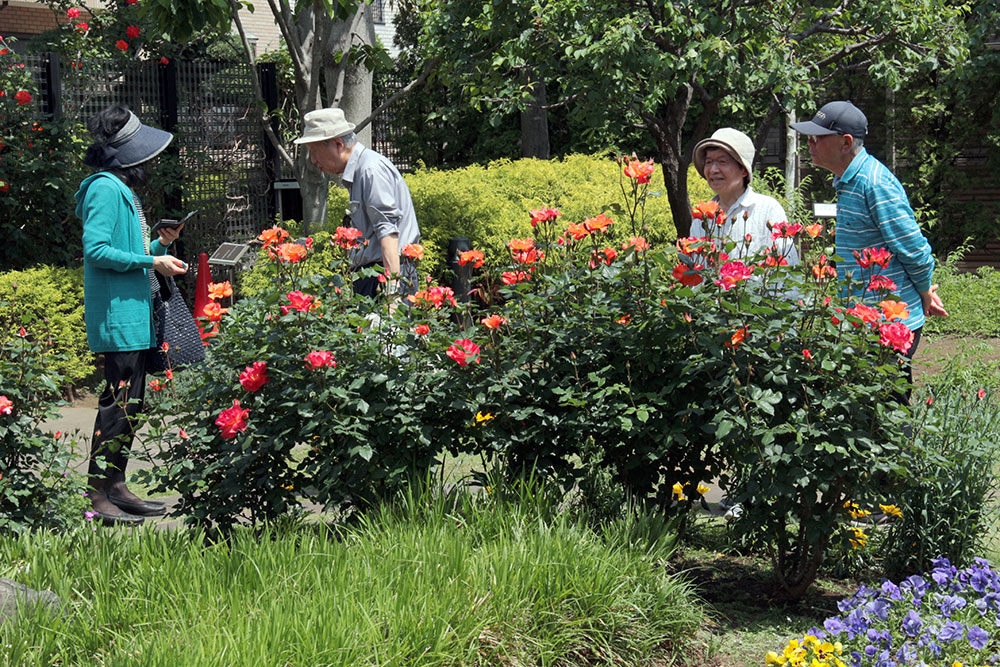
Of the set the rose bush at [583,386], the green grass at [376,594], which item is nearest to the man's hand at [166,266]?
the rose bush at [583,386]

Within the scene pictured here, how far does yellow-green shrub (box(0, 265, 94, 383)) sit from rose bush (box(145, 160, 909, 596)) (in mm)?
3911

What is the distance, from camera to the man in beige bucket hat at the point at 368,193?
470 cm

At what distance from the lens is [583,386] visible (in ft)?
12.0

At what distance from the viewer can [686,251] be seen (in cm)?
334

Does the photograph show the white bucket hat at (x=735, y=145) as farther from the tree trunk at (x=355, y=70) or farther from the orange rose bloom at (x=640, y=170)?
the tree trunk at (x=355, y=70)

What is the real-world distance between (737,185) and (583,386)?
1.31 meters

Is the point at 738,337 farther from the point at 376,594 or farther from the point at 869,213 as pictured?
the point at 869,213

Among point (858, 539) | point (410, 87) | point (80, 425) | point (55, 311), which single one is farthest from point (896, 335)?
point (410, 87)

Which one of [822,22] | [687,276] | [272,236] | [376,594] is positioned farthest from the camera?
[822,22]

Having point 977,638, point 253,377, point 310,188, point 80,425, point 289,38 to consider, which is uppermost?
point 289,38

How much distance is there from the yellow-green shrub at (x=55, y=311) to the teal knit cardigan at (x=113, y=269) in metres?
2.62

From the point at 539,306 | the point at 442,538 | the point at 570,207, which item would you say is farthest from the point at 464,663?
the point at 570,207

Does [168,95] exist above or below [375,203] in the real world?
above

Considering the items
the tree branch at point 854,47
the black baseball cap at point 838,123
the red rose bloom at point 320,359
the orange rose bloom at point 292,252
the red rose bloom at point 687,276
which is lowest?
the red rose bloom at point 320,359
